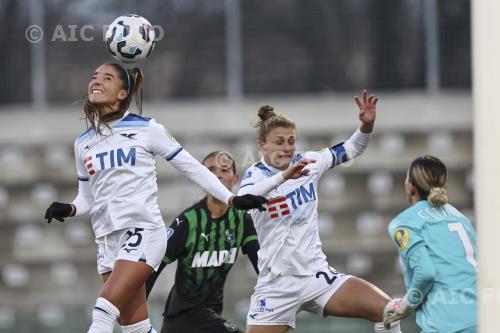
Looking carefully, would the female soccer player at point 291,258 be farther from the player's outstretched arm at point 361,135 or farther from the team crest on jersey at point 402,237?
the team crest on jersey at point 402,237

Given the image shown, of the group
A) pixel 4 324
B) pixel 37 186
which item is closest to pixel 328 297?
pixel 4 324

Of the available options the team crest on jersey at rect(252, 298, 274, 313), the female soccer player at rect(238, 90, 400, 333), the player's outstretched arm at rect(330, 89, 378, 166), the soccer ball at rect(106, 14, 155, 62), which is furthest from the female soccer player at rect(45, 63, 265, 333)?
the player's outstretched arm at rect(330, 89, 378, 166)

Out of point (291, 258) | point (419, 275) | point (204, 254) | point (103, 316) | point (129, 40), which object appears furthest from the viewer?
point (204, 254)

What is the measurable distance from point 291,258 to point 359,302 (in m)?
0.48

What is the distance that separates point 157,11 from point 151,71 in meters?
0.88

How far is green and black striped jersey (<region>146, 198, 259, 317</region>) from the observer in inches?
286

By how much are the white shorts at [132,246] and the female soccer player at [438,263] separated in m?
1.31

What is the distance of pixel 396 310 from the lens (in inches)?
240

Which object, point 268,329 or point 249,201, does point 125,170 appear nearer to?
point 249,201

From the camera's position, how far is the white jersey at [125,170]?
6238 mm

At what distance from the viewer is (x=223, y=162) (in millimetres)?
7324

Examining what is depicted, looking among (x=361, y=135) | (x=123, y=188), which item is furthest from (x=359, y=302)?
(x=123, y=188)

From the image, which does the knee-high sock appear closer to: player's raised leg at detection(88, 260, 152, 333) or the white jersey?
player's raised leg at detection(88, 260, 152, 333)

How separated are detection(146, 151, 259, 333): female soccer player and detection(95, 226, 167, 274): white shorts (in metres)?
0.87
